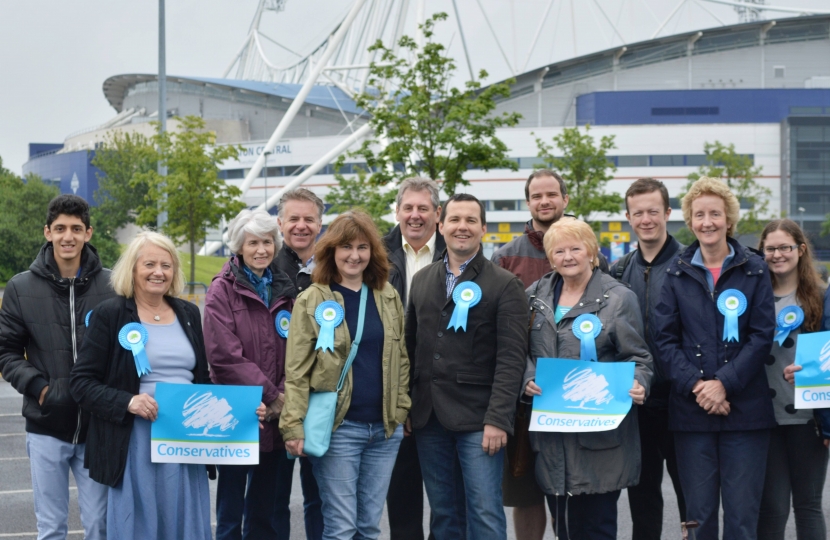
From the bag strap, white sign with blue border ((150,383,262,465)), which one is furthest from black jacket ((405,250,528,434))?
white sign with blue border ((150,383,262,465))

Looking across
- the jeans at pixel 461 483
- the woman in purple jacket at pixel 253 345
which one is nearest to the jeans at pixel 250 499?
the woman in purple jacket at pixel 253 345

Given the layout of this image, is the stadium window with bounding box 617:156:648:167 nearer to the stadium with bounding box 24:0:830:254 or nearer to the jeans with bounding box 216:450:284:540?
the stadium with bounding box 24:0:830:254

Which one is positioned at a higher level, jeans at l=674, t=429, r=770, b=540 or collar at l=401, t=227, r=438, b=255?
collar at l=401, t=227, r=438, b=255

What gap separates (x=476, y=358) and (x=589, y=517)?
0.99m

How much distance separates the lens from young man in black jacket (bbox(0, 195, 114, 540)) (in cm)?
432

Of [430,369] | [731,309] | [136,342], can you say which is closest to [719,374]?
[731,309]

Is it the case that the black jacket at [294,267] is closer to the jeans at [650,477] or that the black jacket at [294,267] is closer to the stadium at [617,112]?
the jeans at [650,477]

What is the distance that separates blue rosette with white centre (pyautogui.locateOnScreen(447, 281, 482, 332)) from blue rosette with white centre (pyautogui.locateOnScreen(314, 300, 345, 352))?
59cm

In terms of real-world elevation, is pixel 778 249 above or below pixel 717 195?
below

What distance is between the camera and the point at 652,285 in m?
4.94

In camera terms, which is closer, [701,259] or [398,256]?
[701,259]

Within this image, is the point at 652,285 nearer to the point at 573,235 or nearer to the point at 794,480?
the point at 573,235

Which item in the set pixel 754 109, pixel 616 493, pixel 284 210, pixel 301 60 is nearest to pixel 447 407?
pixel 616 493

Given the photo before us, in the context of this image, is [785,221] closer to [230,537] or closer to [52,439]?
[230,537]
